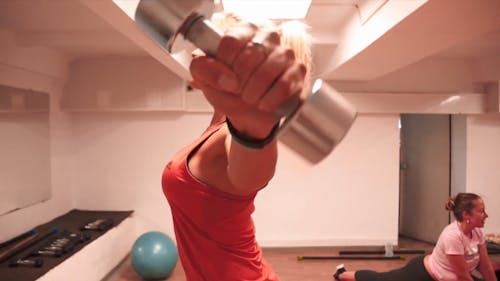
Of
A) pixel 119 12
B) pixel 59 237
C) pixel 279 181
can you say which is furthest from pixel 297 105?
pixel 279 181

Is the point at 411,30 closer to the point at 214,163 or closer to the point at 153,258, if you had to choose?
the point at 214,163

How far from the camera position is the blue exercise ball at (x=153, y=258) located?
338cm

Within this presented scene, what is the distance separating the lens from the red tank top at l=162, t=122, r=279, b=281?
771 mm

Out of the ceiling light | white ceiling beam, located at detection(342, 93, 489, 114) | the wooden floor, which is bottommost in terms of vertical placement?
the wooden floor

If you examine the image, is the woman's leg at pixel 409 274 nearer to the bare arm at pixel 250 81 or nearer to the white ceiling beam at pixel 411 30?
the white ceiling beam at pixel 411 30

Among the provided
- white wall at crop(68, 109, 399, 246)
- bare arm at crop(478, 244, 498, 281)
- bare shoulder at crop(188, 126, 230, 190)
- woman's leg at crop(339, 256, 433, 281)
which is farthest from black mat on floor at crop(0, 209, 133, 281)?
bare arm at crop(478, 244, 498, 281)

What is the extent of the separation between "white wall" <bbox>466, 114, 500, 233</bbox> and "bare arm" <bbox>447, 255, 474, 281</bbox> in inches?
94.3

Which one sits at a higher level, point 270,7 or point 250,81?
point 270,7

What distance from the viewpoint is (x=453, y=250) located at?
8.17ft

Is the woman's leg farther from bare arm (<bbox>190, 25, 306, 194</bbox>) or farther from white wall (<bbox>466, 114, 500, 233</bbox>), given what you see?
bare arm (<bbox>190, 25, 306, 194</bbox>)

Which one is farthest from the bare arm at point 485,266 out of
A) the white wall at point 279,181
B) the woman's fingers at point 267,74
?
the woman's fingers at point 267,74

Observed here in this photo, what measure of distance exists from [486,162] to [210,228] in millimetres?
4780

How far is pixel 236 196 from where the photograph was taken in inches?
30.0

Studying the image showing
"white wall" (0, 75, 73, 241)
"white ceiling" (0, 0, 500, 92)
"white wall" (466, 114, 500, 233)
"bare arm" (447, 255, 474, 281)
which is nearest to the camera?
"white ceiling" (0, 0, 500, 92)
